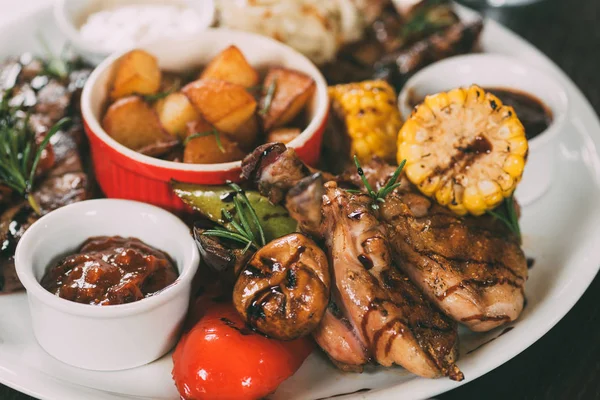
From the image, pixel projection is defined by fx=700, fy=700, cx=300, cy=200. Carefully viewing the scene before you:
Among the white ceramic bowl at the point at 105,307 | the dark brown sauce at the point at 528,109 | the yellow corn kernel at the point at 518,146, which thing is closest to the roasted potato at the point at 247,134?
the white ceramic bowl at the point at 105,307

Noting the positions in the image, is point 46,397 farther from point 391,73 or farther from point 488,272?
point 391,73

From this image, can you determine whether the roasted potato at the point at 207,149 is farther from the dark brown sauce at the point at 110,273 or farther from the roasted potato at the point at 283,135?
the dark brown sauce at the point at 110,273

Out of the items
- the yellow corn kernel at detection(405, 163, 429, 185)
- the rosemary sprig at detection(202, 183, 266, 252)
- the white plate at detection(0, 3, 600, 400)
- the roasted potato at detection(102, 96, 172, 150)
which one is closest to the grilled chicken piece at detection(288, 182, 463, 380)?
the white plate at detection(0, 3, 600, 400)

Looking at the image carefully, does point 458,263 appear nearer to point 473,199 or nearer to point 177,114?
point 473,199

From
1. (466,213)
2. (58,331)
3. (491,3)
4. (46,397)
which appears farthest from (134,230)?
(491,3)

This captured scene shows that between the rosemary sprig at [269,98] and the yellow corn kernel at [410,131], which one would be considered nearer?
the yellow corn kernel at [410,131]

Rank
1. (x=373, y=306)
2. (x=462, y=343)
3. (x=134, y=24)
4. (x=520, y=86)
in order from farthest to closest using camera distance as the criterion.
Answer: (x=134, y=24), (x=520, y=86), (x=462, y=343), (x=373, y=306)

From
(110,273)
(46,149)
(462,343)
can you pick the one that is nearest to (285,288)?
(110,273)
